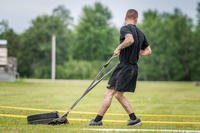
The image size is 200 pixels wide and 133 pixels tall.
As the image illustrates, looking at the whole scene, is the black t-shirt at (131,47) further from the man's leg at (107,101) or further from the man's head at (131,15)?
the man's leg at (107,101)

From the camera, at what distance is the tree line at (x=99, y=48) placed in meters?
84.9

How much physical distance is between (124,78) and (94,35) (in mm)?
77026

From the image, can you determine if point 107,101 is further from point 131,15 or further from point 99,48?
point 99,48

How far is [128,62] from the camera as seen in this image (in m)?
10.8

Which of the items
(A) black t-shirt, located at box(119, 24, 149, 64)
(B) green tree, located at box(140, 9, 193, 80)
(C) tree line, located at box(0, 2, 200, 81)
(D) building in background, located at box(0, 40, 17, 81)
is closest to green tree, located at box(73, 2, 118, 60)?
(C) tree line, located at box(0, 2, 200, 81)

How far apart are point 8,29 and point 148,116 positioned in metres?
68.3

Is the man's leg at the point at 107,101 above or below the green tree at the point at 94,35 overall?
below

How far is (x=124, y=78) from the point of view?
10750 millimetres

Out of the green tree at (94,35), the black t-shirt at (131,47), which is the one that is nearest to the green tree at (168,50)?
the green tree at (94,35)

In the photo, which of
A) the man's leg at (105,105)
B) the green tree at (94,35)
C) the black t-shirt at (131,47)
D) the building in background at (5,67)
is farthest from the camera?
the green tree at (94,35)

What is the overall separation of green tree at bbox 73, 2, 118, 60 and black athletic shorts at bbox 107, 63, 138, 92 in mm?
74846

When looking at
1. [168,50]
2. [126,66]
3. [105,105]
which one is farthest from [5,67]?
[168,50]

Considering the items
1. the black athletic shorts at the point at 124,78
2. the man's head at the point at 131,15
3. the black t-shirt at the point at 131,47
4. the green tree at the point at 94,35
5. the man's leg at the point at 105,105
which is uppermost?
the green tree at the point at 94,35

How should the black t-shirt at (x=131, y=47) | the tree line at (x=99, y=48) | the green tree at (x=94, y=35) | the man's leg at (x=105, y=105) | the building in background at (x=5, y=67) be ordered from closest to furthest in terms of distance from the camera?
the black t-shirt at (x=131, y=47)
the man's leg at (x=105, y=105)
the building in background at (x=5, y=67)
the tree line at (x=99, y=48)
the green tree at (x=94, y=35)
